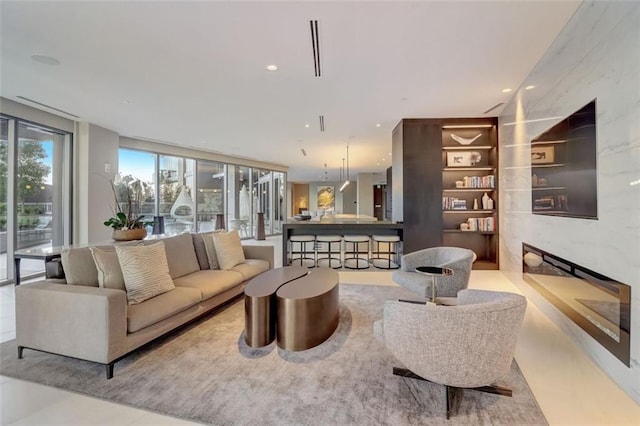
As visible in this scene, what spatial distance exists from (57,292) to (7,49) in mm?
2795

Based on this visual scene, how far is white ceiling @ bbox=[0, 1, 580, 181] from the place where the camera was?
2.52m

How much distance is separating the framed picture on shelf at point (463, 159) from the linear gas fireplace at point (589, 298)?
238 cm

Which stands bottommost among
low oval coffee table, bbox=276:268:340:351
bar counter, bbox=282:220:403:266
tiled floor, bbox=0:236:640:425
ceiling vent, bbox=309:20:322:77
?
tiled floor, bbox=0:236:640:425

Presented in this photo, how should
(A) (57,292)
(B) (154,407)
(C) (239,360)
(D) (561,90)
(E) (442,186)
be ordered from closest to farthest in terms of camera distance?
(B) (154,407)
(A) (57,292)
(C) (239,360)
(D) (561,90)
(E) (442,186)

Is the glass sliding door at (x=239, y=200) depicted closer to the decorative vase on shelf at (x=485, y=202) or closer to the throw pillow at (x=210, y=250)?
the throw pillow at (x=210, y=250)

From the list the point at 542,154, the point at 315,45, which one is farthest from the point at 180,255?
the point at 542,154

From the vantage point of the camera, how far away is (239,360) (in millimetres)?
2408

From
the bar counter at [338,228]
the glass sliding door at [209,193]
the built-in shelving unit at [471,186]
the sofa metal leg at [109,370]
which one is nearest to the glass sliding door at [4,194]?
the glass sliding door at [209,193]

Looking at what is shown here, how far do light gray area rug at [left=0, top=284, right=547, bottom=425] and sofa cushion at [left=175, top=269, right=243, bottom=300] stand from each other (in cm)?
46

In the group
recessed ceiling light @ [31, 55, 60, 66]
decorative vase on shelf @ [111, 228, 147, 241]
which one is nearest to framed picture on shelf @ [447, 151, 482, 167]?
decorative vase on shelf @ [111, 228, 147, 241]

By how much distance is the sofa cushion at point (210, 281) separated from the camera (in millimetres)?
3045

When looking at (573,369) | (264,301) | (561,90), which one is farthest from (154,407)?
(561,90)

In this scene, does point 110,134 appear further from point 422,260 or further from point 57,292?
point 422,260

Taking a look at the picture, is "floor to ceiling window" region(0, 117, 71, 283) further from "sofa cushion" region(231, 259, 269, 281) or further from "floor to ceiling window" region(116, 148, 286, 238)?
"sofa cushion" region(231, 259, 269, 281)
